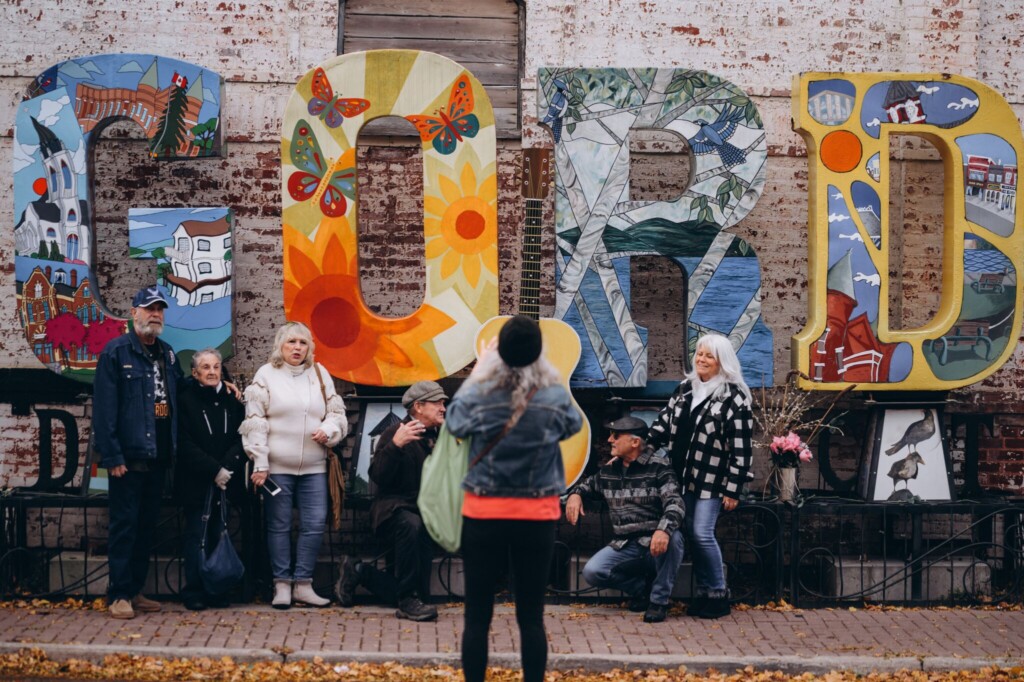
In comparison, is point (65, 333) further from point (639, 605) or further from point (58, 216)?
point (639, 605)

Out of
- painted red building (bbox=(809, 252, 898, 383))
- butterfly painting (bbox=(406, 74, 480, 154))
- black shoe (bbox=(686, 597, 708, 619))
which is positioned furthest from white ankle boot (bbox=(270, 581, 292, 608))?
painted red building (bbox=(809, 252, 898, 383))

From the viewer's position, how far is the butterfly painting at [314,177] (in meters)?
7.93

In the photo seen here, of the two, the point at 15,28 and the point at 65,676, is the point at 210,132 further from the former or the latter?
the point at 65,676

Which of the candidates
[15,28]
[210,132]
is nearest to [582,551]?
[210,132]

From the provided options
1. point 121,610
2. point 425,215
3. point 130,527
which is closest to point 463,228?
point 425,215

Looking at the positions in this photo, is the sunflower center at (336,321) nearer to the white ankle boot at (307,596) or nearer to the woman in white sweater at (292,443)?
the woman in white sweater at (292,443)

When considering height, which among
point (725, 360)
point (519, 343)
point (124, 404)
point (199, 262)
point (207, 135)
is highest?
point (207, 135)

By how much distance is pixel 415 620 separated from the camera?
7160 millimetres

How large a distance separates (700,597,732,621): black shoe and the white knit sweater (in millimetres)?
2666

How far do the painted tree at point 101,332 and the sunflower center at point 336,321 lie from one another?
53.7 inches

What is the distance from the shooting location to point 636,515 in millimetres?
7418

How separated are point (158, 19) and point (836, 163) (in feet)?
17.3

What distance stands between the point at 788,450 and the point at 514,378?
344 centimetres

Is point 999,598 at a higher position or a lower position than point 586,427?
lower
